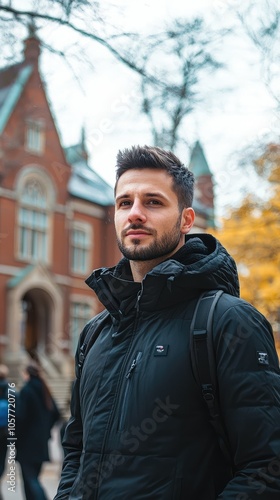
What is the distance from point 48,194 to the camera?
24891mm

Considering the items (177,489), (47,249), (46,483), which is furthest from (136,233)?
(47,249)

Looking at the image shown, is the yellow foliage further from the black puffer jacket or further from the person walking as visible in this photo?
the black puffer jacket

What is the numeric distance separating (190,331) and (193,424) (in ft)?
0.75

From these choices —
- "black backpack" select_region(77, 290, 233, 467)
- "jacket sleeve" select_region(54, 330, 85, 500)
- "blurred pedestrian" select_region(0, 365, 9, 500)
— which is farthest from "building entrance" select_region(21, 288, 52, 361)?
"black backpack" select_region(77, 290, 233, 467)

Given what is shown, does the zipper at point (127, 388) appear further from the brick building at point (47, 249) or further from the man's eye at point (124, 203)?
the brick building at point (47, 249)

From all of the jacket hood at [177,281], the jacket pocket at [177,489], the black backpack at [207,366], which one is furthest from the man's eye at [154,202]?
the jacket pocket at [177,489]

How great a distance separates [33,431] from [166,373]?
16.9ft

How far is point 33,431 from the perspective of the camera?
259 inches

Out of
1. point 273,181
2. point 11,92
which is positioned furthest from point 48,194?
point 273,181

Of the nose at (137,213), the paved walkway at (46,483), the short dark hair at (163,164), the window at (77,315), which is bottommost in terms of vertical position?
the paved walkway at (46,483)

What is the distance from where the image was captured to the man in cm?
163

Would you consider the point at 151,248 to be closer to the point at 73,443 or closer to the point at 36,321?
the point at 73,443

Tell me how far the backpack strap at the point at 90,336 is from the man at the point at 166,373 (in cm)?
4

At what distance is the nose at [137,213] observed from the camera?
192 centimetres
